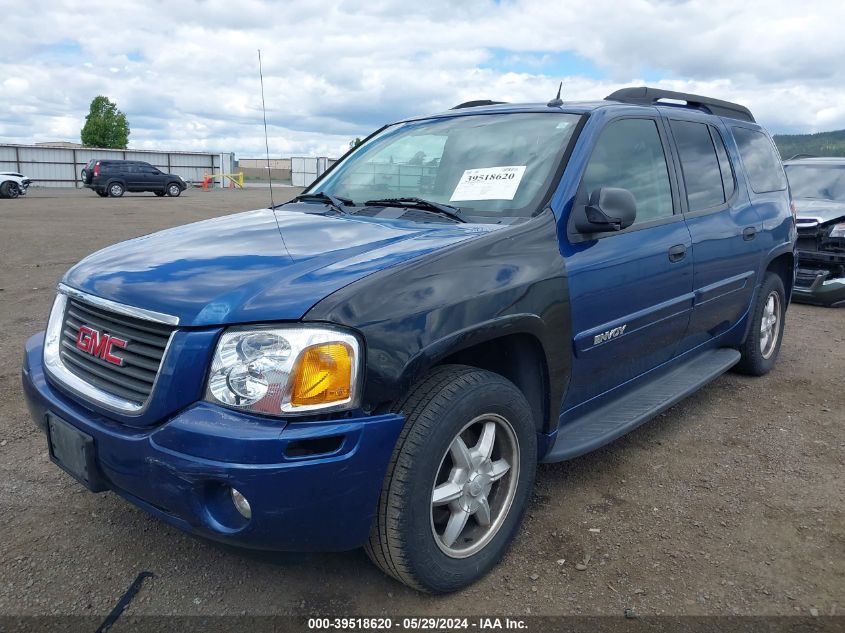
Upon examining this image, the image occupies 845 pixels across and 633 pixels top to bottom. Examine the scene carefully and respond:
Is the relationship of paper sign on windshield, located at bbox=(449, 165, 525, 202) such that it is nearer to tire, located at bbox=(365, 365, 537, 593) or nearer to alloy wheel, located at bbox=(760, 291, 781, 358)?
tire, located at bbox=(365, 365, 537, 593)

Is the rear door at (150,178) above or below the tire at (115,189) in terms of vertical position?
above

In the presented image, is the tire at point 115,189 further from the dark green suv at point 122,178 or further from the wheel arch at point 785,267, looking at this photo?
the wheel arch at point 785,267

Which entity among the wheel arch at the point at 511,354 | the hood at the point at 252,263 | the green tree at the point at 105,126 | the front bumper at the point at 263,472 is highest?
the green tree at the point at 105,126

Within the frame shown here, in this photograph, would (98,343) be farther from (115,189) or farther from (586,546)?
(115,189)

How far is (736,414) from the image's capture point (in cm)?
439

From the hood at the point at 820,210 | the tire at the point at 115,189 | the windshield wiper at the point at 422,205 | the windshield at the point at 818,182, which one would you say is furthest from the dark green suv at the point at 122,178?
the windshield wiper at the point at 422,205

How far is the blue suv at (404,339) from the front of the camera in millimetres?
2078

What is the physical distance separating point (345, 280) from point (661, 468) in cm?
220

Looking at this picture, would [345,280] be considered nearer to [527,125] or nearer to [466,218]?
[466,218]

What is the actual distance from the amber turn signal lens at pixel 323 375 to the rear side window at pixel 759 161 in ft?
11.9

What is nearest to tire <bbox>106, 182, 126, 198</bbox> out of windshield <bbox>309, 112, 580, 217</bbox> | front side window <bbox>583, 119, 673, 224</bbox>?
windshield <bbox>309, 112, 580, 217</bbox>

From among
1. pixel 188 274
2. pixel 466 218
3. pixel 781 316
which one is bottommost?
pixel 781 316

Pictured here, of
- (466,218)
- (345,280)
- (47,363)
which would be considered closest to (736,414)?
(466,218)

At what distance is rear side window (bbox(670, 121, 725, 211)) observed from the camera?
12.8 feet
